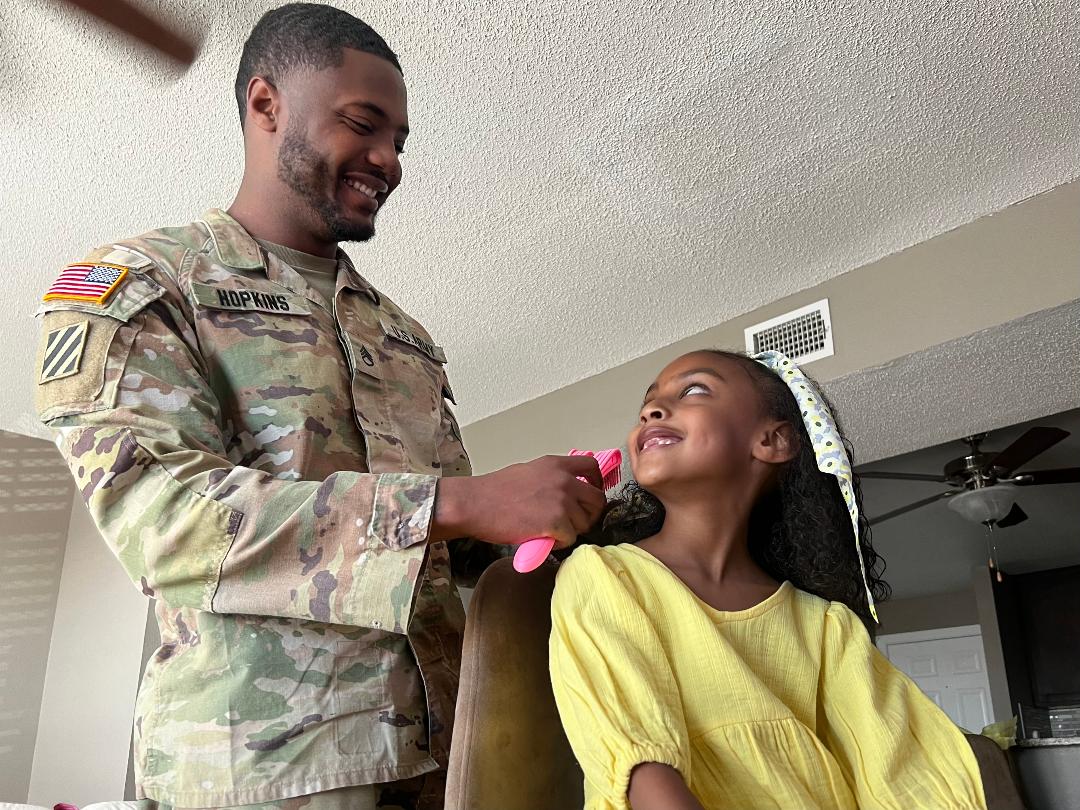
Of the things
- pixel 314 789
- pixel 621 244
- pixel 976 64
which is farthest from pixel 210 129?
pixel 314 789

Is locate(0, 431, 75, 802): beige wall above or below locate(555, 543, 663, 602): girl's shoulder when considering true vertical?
above

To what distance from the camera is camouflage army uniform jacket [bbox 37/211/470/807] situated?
0.84m

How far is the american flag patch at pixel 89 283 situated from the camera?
3.09ft

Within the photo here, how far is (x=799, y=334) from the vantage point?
3.08 metres

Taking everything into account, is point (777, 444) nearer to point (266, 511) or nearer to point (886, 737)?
point (886, 737)

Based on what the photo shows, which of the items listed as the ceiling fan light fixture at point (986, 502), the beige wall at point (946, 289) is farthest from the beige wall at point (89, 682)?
the ceiling fan light fixture at point (986, 502)

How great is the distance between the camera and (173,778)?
0.87 meters

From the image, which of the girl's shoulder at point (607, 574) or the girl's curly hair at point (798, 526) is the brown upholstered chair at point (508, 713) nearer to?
the girl's shoulder at point (607, 574)

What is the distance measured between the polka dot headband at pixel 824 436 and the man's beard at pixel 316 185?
61 cm

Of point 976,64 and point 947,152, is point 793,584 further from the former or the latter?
point 947,152

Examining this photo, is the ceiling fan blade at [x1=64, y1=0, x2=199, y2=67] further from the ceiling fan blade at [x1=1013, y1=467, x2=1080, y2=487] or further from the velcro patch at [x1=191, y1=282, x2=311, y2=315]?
the ceiling fan blade at [x1=1013, y1=467, x2=1080, y2=487]

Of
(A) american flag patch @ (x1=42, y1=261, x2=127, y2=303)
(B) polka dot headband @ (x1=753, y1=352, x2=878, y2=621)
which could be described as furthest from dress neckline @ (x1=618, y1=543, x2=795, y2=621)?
(A) american flag patch @ (x1=42, y1=261, x2=127, y2=303)

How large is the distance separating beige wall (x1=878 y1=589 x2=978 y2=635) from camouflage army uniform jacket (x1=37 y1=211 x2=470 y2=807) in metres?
7.36

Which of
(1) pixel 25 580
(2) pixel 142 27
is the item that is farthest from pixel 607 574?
(1) pixel 25 580
